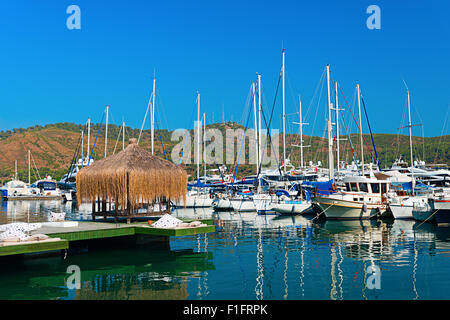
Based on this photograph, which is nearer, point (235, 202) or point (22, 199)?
point (235, 202)

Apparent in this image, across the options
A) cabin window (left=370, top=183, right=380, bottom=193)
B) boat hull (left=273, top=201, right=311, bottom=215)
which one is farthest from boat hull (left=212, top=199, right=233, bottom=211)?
cabin window (left=370, top=183, right=380, bottom=193)

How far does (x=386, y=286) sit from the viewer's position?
40.4ft

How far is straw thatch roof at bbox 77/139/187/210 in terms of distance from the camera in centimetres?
1789

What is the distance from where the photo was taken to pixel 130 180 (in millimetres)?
17812

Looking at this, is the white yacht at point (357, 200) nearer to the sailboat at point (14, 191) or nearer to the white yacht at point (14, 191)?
the sailboat at point (14, 191)

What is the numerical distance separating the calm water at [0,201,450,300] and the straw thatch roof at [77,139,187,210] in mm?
2353

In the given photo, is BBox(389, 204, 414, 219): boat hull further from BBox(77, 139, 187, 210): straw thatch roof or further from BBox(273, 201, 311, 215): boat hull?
BBox(77, 139, 187, 210): straw thatch roof

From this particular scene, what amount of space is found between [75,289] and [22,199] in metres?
65.5

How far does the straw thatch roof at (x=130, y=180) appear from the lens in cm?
1789

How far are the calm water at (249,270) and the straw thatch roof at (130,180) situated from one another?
7.72 ft

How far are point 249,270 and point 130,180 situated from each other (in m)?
6.37

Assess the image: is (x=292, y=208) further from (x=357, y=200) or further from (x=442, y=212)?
(x=442, y=212)
